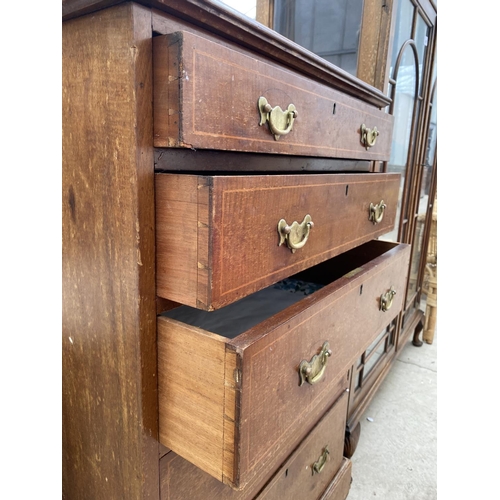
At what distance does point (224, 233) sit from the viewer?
0.38 metres

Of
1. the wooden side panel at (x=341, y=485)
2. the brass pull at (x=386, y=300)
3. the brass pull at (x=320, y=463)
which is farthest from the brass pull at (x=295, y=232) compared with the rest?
the wooden side panel at (x=341, y=485)

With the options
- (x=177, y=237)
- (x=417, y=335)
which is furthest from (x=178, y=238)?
(x=417, y=335)

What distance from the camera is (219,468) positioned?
0.41 m

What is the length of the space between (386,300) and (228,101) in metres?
0.53

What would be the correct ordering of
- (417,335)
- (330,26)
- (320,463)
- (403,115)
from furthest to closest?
(417,335) → (403,115) → (330,26) → (320,463)

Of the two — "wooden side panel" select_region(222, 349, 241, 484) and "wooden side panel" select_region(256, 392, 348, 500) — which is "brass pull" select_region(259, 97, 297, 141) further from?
"wooden side panel" select_region(256, 392, 348, 500)

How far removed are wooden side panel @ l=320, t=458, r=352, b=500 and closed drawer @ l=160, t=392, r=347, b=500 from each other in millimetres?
12

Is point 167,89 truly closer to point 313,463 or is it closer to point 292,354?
point 292,354

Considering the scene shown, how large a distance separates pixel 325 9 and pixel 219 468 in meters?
1.15

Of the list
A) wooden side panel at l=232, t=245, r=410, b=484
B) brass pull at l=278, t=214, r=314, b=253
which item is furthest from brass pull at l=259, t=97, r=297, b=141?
wooden side panel at l=232, t=245, r=410, b=484

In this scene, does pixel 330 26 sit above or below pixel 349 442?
above

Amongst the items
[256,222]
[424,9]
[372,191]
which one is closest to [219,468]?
[256,222]

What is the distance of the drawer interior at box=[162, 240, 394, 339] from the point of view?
667 millimetres

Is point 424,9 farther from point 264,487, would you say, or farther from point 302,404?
point 264,487
